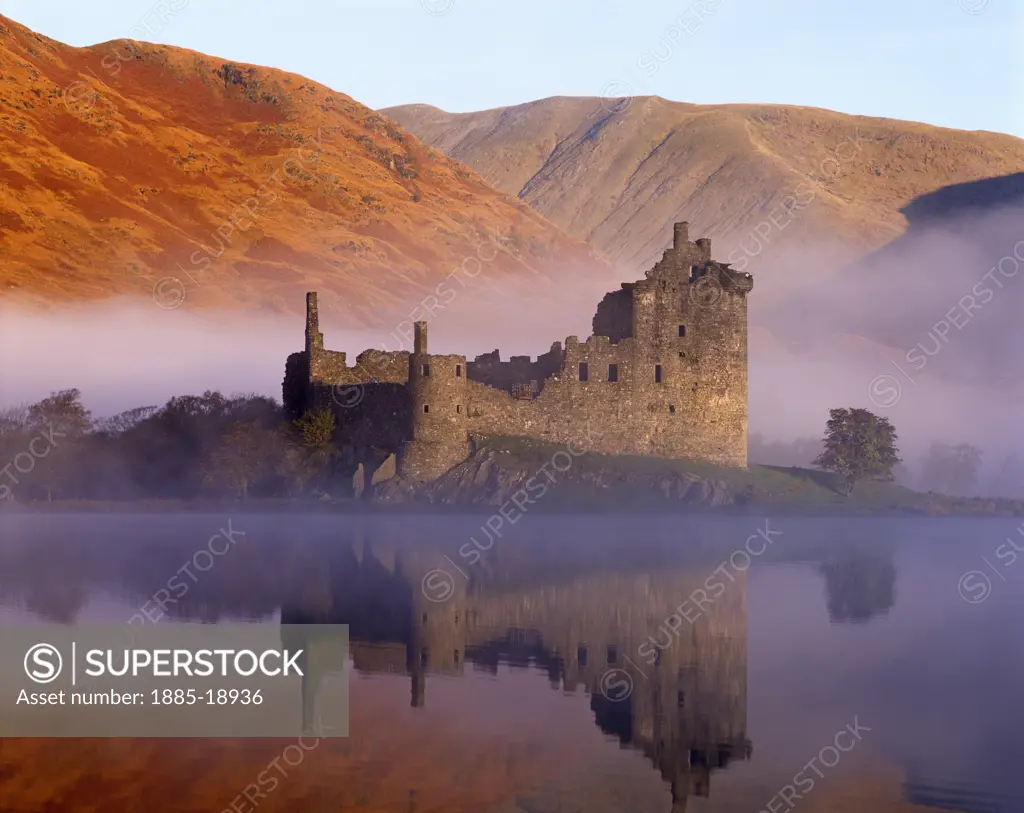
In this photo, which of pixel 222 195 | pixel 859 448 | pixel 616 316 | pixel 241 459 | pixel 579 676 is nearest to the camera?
pixel 579 676

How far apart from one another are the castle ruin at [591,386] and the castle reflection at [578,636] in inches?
932

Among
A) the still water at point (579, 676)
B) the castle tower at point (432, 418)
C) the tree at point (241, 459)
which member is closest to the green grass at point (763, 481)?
the castle tower at point (432, 418)

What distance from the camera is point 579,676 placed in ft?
83.2

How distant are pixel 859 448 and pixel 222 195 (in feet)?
309

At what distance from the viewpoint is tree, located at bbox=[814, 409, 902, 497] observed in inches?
3115

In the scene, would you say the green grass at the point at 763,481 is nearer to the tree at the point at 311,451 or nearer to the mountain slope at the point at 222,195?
the tree at the point at 311,451

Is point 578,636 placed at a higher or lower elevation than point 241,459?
lower

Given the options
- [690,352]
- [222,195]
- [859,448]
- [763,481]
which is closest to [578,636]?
[763,481]

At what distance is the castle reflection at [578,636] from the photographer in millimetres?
21406

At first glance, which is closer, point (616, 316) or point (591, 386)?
point (591, 386)

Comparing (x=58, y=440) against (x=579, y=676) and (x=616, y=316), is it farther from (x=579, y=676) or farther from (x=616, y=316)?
(x=579, y=676)

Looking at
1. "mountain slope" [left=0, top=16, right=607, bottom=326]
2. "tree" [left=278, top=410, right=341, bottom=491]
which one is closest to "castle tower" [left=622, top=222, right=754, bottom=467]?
"tree" [left=278, top=410, right=341, bottom=491]

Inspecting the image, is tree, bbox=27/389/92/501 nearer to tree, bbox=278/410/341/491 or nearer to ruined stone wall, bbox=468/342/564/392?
tree, bbox=278/410/341/491

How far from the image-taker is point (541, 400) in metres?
72.1
